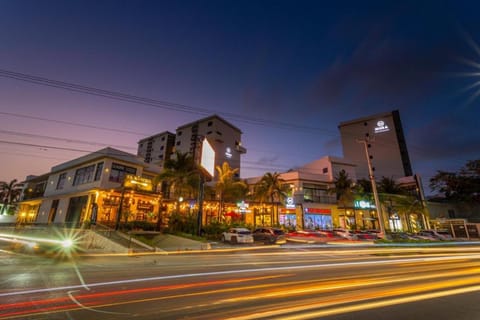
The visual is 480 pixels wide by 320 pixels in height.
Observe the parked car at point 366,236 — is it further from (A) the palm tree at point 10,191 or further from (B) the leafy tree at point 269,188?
(A) the palm tree at point 10,191

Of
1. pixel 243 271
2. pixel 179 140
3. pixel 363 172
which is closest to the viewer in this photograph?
pixel 243 271

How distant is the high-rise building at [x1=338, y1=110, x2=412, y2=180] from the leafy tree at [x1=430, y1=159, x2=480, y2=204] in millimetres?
10131

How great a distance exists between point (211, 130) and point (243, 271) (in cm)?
5697

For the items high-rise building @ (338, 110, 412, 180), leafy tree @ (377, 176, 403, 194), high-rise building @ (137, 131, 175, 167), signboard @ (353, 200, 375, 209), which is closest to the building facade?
signboard @ (353, 200, 375, 209)

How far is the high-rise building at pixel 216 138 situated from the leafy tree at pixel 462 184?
167 ft

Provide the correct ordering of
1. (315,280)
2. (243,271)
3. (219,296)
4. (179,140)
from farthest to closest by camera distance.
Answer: (179,140)
(243,271)
(315,280)
(219,296)

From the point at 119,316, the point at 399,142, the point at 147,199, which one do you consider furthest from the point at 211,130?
the point at 119,316

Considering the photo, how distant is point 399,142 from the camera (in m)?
63.8

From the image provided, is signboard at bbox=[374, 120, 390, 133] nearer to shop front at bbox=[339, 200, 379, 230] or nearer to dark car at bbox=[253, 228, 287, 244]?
shop front at bbox=[339, 200, 379, 230]

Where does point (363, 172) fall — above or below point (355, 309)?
above

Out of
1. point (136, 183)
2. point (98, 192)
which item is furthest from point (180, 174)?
point (98, 192)

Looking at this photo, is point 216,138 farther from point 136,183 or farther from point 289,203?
point 136,183

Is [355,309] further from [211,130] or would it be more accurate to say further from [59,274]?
[211,130]

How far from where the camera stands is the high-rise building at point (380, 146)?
A: 202 feet
